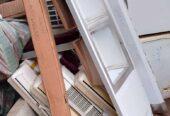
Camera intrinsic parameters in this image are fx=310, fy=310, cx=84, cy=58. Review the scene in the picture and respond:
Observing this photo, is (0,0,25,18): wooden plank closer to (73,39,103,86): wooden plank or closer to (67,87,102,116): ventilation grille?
(73,39,103,86): wooden plank

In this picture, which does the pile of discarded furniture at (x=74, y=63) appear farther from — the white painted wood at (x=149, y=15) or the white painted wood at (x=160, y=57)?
the white painted wood at (x=160, y=57)

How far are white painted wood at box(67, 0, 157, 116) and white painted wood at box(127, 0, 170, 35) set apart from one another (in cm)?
28

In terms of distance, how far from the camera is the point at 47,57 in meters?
1.80

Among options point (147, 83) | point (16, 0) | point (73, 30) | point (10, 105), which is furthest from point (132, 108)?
point (16, 0)

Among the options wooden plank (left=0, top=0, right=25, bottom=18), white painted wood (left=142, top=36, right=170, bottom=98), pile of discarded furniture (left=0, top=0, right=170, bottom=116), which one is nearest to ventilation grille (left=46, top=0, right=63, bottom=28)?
pile of discarded furniture (left=0, top=0, right=170, bottom=116)

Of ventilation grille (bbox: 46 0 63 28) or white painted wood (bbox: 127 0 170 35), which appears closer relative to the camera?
ventilation grille (bbox: 46 0 63 28)

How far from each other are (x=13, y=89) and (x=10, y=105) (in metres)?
0.12

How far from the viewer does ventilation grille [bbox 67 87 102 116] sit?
197 cm

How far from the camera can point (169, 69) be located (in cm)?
264

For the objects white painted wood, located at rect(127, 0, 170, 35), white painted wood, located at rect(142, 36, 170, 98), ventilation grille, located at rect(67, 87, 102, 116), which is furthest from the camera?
white painted wood, located at rect(142, 36, 170, 98)

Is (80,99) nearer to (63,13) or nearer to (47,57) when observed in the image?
(47,57)

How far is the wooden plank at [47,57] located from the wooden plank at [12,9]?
55 centimetres

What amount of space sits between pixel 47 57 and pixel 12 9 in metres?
0.70

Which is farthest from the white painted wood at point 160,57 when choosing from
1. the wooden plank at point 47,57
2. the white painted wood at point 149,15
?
the wooden plank at point 47,57
